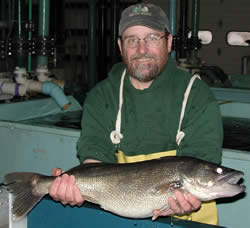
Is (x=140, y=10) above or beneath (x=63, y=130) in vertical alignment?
above

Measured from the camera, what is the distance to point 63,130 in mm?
2689

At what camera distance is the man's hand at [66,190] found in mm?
1762

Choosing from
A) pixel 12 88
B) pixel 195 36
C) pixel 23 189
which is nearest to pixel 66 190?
pixel 23 189

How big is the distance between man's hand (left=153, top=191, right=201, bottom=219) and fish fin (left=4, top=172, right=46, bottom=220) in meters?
0.48

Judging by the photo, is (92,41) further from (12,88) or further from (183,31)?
(12,88)

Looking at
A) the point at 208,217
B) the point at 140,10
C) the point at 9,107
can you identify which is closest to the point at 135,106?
the point at 140,10

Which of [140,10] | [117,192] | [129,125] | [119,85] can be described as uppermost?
[140,10]

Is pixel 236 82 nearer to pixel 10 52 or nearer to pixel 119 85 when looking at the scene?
pixel 10 52

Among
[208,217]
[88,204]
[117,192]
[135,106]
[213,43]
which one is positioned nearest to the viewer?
[117,192]

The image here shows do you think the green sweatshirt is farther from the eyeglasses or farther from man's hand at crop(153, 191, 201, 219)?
man's hand at crop(153, 191, 201, 219)

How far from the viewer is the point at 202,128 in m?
1.90

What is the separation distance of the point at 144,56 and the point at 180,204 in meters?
0.71

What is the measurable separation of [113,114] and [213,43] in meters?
5.94

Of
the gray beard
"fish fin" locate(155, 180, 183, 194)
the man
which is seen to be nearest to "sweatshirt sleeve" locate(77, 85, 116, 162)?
the man
